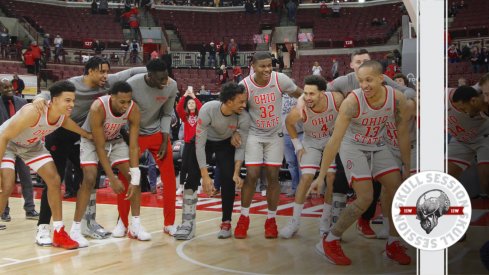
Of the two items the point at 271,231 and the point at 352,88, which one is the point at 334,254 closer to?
the point at 271,231

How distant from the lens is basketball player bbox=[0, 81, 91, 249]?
4.62m

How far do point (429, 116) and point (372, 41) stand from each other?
2053 cm

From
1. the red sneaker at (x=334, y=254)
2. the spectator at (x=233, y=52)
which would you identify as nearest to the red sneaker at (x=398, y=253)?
the red sneaker at (x=334, y=254)

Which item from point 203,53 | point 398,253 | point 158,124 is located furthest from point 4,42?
point 398,253

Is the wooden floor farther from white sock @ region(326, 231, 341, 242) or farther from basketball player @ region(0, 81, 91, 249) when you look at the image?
basketball player @ region(0, 81, 91, 249)

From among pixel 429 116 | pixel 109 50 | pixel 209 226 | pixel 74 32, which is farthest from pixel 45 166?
pixel 74 32

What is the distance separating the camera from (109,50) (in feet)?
72.2

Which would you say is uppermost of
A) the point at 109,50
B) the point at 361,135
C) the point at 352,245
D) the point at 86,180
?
the point at 109,50

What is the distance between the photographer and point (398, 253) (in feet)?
14.1

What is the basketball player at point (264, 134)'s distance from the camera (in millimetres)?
5309

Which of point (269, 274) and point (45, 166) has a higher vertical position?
point (45, 166)

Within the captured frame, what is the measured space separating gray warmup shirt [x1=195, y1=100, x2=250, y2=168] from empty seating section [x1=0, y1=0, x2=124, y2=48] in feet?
60.2

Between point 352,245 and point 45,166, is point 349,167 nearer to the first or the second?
point 352,245

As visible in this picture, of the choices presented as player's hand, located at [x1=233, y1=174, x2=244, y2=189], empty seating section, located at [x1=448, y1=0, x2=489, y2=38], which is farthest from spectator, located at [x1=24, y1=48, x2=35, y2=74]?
player's hand, located at [x1=233, y1=174, x2=244, y2=189]
